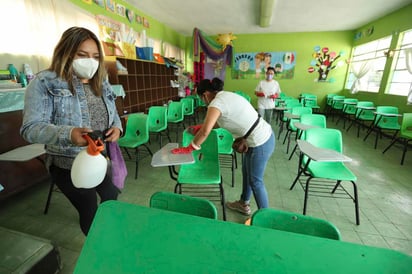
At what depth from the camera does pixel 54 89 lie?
0.91 metres

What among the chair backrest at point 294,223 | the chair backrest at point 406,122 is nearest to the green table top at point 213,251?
the chair backrest at point 294,223

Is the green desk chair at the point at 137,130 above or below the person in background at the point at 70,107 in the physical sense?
below

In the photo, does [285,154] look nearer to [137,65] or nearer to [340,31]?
[137,65]

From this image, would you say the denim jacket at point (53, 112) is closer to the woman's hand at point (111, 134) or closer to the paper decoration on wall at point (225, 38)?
the woman's hand at point (111, 134)

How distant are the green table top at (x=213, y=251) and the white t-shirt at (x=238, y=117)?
89 cm

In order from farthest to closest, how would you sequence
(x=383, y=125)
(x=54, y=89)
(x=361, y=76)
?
(x=361, y=76) → (x=383, y=125) → (x=54, y=89)

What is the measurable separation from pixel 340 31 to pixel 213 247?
30.3 ft

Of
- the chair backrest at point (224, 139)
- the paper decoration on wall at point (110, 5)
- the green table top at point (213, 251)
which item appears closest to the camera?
the green table top at point (213, 251)

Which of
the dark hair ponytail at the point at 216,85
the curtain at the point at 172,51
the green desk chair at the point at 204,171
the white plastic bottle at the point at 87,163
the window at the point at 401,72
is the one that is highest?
the curtain at the point at 172,51

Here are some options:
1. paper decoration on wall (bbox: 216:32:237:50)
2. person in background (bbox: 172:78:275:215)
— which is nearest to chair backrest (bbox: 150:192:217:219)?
person in background (bbox: 172:78:275:215)

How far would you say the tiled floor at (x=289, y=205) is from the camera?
1762mm

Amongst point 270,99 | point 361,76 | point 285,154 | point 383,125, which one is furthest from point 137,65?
point 361,76

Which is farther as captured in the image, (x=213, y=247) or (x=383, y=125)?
(x=383, y=125)

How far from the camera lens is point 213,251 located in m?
0.66
